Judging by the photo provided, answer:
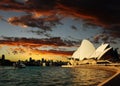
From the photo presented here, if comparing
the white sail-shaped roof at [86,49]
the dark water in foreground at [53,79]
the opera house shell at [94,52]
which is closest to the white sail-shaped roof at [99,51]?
the opera house shell at [94,52]

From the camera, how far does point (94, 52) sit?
151 metres

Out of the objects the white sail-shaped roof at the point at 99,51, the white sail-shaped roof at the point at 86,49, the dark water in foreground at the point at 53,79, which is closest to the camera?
the dark water in foreground at the point at 53,79

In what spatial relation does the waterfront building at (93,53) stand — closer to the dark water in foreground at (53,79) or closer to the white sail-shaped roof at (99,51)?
the white sail-shaped roof at (99,51)

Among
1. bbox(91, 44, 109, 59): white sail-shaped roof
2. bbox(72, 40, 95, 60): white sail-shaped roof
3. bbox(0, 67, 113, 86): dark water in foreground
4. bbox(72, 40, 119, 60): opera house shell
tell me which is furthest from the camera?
bbox(72, 40, 95, 60): white sail-shaped roof

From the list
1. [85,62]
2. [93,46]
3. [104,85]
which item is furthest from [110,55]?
[104,85]

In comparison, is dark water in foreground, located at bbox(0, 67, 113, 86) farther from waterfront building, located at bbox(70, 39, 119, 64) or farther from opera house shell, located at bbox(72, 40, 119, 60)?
waterfront building, located at bbox(70, 39, 119, 64)

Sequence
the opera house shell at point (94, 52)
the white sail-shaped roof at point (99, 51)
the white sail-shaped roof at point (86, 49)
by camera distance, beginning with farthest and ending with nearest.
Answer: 1. the white sail-shaped roof at point (86, 49)
2. the opera house shell at point (94, 52)
3. the white sail-shaped roof at point (99, 51)

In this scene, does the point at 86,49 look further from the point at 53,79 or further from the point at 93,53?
the point at 53,79

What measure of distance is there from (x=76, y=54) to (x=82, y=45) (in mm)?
18729

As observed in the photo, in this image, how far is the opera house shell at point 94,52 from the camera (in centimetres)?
13561

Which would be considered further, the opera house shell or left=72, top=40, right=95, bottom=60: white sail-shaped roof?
left=72, top=40, right=95, bottom=60: white sail-shaped roof

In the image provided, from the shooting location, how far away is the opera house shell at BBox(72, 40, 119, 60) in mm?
135613

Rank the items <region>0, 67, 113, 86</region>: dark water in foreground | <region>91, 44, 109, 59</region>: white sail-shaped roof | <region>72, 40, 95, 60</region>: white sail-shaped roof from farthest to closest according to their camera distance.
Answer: <region>72, 40, 95, 60</region>: white sail-shaped roof, <region>91, 44, 109, 59</region>: white sail-shaped roof, <region>0, 67, 113, 86</region>: dark water in foreground

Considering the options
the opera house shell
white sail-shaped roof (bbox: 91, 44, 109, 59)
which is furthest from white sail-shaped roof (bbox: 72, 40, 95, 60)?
white sail-shaped roof (bbox: 91, 44, 109, 59)
